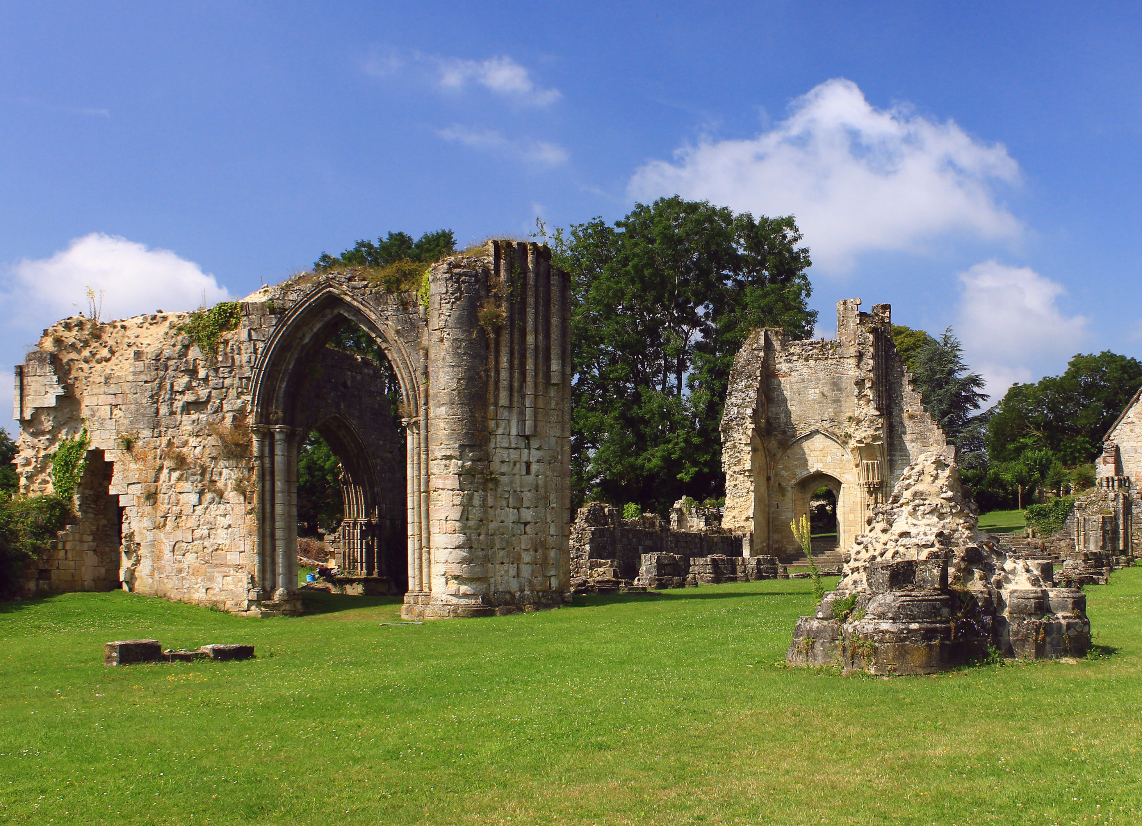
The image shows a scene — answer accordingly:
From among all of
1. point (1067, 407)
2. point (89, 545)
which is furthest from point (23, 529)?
point (1067, 407)

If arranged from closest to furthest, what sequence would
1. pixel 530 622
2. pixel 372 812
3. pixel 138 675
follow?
pixel 372 812 → pixel 138 675 → pixel 530 622

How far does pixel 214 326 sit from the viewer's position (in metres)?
19.1

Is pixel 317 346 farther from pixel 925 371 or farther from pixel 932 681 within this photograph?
pixel 925 371

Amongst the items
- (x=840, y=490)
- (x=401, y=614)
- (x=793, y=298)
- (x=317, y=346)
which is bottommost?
(x=401, y=614)

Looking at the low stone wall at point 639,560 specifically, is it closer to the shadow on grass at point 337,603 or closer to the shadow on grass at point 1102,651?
the shadow on grass at point 337,603

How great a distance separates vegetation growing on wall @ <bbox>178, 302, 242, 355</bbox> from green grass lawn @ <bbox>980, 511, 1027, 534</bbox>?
25.9 m

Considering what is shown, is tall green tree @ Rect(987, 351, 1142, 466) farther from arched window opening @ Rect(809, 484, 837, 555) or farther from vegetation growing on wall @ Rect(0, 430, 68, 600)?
vegetation growing on wall @ Rect(0, 430, 68, 600)

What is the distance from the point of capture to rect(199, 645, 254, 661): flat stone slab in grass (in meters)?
10.9

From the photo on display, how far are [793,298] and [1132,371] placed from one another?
2386cm

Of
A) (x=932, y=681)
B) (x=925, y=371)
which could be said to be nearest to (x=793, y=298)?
(x=925, y=371)

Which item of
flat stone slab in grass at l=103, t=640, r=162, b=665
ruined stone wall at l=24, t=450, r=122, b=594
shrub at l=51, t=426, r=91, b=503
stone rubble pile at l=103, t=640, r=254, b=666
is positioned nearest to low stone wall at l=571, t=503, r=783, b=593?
ruined stone wall at l=24, t=450, r=122, b=594

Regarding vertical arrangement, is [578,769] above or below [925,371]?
below

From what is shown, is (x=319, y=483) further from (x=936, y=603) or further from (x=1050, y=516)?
(x=936, y=603)

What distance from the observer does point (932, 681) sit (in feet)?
24.6
